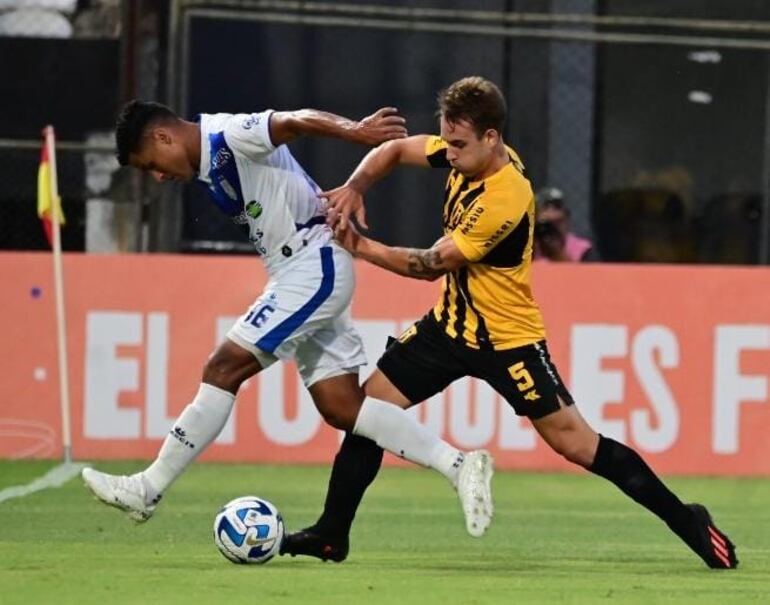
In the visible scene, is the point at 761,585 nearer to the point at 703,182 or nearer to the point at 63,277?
the point at 63,277

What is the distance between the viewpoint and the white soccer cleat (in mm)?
8414

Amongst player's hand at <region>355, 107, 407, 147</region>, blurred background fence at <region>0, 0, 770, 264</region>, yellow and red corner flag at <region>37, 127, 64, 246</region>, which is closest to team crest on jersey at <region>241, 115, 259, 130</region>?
player's hand at <region>355, 107, 407, 147</region>

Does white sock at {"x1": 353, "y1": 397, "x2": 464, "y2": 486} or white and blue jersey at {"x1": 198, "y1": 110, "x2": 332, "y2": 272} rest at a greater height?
white and blue jersey at {"x1": 198, "y1": 110, "x2": 332, "y2": 272}

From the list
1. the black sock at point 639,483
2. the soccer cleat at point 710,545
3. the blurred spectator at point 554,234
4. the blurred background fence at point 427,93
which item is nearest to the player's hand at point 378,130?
the black sock at point 639,483

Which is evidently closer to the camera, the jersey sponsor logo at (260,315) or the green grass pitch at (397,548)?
the green grass pitch at (397,548)

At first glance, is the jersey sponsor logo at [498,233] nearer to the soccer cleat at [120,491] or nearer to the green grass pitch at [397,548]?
the green grass pitch at [397,548]

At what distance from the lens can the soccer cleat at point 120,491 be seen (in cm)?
868

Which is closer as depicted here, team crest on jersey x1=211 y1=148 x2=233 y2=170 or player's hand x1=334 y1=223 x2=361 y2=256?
player's hand x1=334 y1=223 x2=361 y2=256

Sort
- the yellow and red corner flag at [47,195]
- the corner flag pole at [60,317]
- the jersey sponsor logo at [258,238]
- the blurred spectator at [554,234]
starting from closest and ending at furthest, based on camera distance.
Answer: the jersey sponsor logo at [258,238], the corner flag pole at [60,317], the yellow and red corner flag at [47,195], the blurred spectator at [554,234]

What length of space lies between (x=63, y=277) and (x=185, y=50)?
235 cm

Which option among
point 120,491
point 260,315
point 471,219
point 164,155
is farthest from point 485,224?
point 120,491

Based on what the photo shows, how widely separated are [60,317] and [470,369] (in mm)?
5841

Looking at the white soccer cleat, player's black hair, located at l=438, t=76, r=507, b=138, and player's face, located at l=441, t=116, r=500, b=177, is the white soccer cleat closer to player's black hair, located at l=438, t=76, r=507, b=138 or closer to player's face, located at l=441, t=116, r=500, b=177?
player's face, located at l=441, t=116, r=500, b=177

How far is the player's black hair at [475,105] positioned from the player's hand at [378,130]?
217mm
